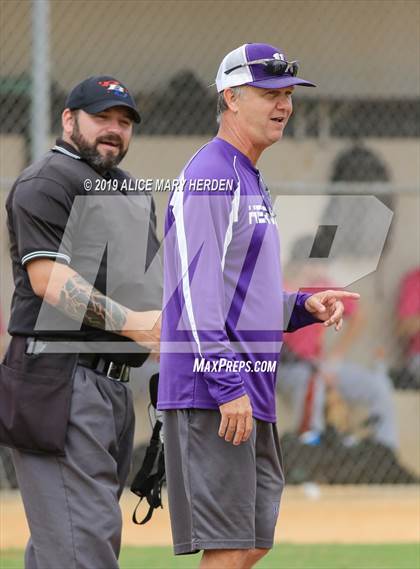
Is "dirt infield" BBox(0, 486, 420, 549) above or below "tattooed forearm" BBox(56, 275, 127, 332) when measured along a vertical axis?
below

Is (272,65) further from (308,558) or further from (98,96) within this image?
(308,558)

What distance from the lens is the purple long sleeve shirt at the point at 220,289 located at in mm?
3689

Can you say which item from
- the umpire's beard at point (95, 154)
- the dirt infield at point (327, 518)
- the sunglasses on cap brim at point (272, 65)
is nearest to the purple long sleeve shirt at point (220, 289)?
the sunglasses on cap brim at point (272, 65)

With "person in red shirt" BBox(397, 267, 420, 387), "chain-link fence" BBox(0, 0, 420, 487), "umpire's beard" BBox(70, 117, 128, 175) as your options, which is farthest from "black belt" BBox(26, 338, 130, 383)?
"person in red shirt" BBox(397, 267, 420, 387)

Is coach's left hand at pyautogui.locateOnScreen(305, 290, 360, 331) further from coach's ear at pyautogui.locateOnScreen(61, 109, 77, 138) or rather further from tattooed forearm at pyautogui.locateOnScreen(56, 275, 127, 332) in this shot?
coach's ear at pyautogui.locateOnScreen(61, 109, 77, 138)

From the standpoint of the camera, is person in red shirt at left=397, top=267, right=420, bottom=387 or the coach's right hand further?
person in red shirt at left=397, top=267, right=420, bottom=387

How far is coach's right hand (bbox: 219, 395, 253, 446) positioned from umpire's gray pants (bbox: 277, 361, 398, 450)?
16.4 ft

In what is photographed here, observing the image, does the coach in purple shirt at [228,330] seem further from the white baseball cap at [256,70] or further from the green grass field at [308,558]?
the green grass field at [308,558]

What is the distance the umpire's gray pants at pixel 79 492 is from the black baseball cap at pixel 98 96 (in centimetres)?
104

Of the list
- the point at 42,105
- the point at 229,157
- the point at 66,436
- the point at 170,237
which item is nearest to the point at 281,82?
the point at 229,157

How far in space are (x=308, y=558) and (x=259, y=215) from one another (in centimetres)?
321

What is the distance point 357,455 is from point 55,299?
15.7 feet

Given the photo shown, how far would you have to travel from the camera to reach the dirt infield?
24.0ft

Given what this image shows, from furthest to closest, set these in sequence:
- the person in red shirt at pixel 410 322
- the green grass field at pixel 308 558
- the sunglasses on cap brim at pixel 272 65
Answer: the person in red shirt at pixel 410 322 < the green grass field at pixel 308 558 < the sunglasses on cap brim at pixel 272 65
